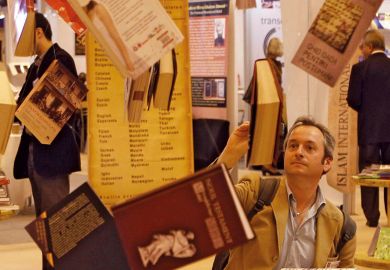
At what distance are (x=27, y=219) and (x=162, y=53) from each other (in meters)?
7.32

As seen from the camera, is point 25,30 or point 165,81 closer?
point 165,81

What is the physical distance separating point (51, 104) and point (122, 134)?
0.80m

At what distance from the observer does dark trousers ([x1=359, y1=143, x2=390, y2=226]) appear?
25.4 feet

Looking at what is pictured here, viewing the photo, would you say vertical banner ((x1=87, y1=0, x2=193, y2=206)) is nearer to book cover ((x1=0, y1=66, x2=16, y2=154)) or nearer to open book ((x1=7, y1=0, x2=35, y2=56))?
open book ((x1=7, y1=0, x2=35, y2=56))

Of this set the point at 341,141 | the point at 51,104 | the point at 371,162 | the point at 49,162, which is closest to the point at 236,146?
the point at 51,104

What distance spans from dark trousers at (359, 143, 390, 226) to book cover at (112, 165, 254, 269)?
6502 millimetres

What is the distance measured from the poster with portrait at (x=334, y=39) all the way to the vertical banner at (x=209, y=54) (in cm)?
599

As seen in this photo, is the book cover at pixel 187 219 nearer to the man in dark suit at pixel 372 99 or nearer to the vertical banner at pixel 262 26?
the man in dark suit at pixel 372 99

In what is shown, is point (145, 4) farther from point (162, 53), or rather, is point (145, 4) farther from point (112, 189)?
point (112, 189)

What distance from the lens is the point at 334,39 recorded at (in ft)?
5.91

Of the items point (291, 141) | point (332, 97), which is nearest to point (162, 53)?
point (291, 141)

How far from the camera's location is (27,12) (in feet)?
8.57

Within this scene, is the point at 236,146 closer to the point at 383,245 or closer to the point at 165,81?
the point at 165,81

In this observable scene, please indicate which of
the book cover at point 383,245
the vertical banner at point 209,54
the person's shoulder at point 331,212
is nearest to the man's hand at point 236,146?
the person's shoulder at point 331,212
